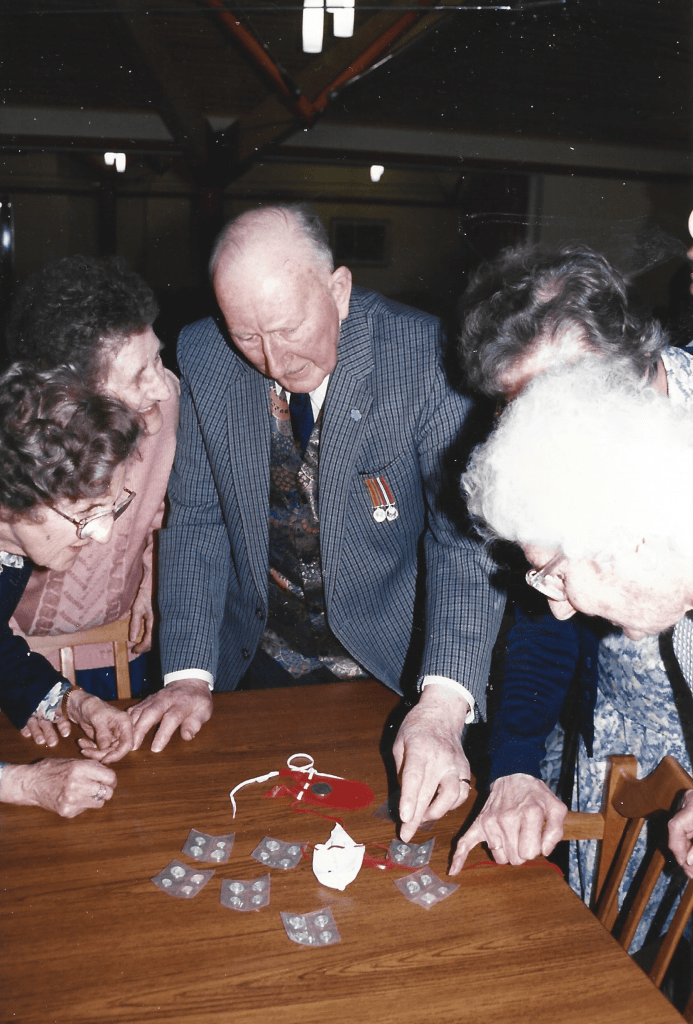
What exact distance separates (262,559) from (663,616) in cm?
117

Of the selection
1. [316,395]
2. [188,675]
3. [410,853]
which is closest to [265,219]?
[316,395]

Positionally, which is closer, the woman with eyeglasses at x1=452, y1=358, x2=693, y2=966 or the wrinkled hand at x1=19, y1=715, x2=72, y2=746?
the woman with eyeglasses at x1=452, y1=358, x2=693, y2=966

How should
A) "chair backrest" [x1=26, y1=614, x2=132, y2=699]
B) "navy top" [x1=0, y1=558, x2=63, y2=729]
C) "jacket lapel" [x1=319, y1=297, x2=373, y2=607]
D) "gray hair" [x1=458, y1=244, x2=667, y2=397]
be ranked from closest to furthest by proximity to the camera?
1. "gray hair" [x1=458, y1=244, x2=667, y2=397]
2. "navy top" [x1=0, y1=558, x2=63, y2=729]
3. "jacket lapel" [x1=319, y1=297, x2=373, y2=607]
4. "chair backrest" [x1=26, y1=614, x2=132, y2=699]

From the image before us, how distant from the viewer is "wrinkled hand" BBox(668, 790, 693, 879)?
4.10 ft

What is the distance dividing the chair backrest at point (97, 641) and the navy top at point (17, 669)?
1.09 feet

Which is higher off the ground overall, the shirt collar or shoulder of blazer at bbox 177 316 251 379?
shoulder of blazer at bbox 177 316 251 379

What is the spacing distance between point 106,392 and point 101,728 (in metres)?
0.88

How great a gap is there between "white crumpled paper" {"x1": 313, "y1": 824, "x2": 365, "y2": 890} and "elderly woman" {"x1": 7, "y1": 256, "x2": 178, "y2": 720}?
3.68 feet

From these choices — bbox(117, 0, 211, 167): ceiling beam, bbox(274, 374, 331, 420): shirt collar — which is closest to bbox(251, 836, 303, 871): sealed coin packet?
bbox(274, 374, 331, 420): shirt collar

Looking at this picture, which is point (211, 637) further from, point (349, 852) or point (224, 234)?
point (224, 234)

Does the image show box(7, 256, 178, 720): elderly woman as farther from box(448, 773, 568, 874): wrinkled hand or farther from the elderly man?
box(448, 773, 568, 874): wrinkled hand

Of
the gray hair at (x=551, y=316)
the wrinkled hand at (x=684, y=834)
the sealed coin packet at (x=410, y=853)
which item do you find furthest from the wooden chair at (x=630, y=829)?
the gray hair at (x=551, y=316)

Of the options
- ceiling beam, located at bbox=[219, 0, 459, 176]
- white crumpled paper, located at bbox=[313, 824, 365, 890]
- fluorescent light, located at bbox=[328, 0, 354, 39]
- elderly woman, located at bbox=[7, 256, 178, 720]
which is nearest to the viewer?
white crumpled paper, located at bbox=[313, 824, 365, 890]

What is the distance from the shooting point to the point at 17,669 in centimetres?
185
